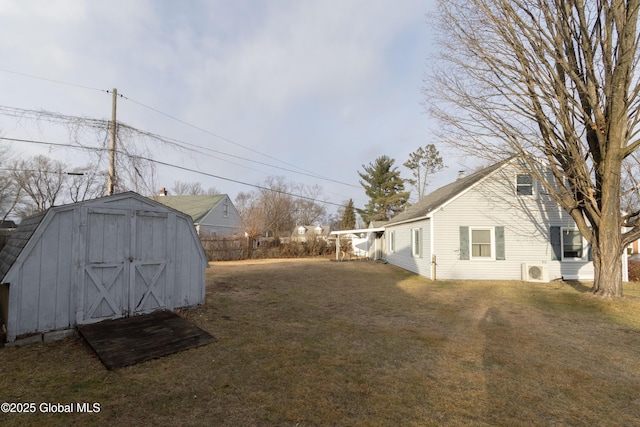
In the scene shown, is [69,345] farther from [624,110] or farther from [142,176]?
[624,110]

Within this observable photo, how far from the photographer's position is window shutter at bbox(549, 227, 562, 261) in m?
12.8

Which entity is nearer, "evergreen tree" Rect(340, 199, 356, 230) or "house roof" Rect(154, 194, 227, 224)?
"house roof" Rect(154, 194, 227, 224)

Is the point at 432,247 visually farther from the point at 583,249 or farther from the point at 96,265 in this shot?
the point at 96,265

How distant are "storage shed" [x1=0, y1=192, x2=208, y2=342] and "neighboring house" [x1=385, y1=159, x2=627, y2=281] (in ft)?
32.7

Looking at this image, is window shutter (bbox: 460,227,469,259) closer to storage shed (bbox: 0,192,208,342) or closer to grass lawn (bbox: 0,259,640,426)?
grass lawn (bbox: 0,259,640,426)

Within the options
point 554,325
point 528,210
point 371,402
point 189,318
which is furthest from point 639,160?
point 189,318

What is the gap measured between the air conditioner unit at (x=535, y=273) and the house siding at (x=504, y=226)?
0.32m

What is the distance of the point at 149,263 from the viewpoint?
21.8 feet

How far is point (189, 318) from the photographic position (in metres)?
6.78

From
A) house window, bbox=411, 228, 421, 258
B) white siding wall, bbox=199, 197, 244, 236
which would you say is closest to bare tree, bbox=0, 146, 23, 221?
white siding wall, bbox=199, 197, 244, 236

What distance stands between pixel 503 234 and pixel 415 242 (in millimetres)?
3887

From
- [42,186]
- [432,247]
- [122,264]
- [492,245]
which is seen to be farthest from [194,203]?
[492,245]

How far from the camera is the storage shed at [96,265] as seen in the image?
513 centimetres

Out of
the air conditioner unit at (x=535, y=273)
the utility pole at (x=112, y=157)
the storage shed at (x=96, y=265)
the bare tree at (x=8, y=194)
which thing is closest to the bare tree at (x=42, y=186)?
the bare tree at (x=8, y=194)
